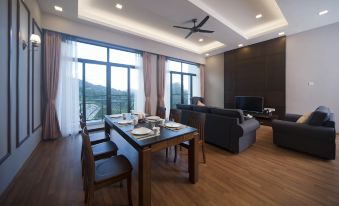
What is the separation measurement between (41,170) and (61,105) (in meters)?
2.11

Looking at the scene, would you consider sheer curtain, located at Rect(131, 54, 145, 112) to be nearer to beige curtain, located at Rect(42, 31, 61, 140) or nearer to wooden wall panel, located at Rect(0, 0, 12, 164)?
beige curtain, located at Rect(42, 31, 61, 140)

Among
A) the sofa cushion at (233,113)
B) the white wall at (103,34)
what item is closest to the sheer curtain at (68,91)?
the white wall at (103,34)

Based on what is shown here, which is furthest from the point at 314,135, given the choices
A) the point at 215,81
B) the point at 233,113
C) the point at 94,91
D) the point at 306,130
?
the point at 94,91

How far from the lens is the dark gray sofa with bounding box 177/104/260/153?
2828 mm

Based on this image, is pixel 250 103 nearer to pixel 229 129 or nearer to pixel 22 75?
pixel 229 129

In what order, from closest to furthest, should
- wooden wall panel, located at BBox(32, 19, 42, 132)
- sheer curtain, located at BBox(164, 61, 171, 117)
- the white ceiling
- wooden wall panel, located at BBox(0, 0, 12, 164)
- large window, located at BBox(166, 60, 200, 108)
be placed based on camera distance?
1. wooden wall panel, located at BBox(0, 0, 12, 164)
2. wooden wall panel, located at BBox(32, 19, 42, 132)
3. the white ceiling
4. sheer curtain, located at BBox(164, 61, 171, 117)
5. large window, located at BBox(166, 60, 200, 108)

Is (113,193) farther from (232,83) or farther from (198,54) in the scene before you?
(198,54)

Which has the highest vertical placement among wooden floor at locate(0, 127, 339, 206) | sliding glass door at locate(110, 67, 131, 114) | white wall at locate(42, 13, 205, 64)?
white wall at locate(42, 13, 205, 64)

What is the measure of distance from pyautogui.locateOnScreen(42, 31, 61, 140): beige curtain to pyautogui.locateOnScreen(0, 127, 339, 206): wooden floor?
81cm

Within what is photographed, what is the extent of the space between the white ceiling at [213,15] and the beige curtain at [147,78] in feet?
2.44

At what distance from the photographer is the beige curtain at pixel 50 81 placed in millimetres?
3547

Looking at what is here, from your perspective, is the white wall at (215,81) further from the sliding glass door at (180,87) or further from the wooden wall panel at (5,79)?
the wooden wall panel at (5,79)

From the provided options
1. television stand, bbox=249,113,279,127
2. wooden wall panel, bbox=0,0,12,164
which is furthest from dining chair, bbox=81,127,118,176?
television stand, bbox=249,113,279,127

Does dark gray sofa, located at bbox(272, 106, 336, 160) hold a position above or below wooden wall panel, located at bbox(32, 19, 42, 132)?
below
